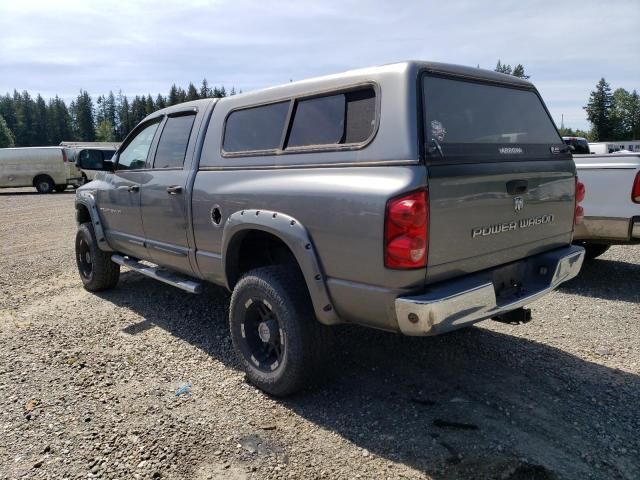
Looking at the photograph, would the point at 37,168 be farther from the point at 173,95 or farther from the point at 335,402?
the point at 173,95

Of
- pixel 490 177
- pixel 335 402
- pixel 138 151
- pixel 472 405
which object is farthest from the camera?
pixel 138 151

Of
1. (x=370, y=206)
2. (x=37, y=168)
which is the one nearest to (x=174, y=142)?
(x=370, y=206)

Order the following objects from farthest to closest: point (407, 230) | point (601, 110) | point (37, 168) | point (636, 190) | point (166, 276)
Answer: point (601, 110) → point (37, 168) → point (636, 190) → point (166, 276) → point (407, 230)

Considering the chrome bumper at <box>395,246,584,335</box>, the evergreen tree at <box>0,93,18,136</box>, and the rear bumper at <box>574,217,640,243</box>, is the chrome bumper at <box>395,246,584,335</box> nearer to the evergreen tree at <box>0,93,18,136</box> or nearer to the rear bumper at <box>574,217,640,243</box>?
the rear bumper at <box>574,217,640,243</box>

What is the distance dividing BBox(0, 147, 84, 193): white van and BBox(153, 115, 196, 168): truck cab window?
1995 cm

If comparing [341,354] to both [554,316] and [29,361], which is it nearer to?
[554,316]

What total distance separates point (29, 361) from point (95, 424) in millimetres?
1363

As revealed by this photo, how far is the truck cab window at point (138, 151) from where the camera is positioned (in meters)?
4.77

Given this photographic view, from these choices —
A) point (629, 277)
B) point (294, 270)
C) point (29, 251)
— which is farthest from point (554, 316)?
point (29, 251)

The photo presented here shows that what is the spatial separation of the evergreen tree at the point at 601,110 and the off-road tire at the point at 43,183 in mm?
96964

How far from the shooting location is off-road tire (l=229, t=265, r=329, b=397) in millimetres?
3004

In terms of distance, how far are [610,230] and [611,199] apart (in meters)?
0.34

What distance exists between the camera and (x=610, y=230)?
5.32 metres

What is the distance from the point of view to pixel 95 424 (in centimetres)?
300
